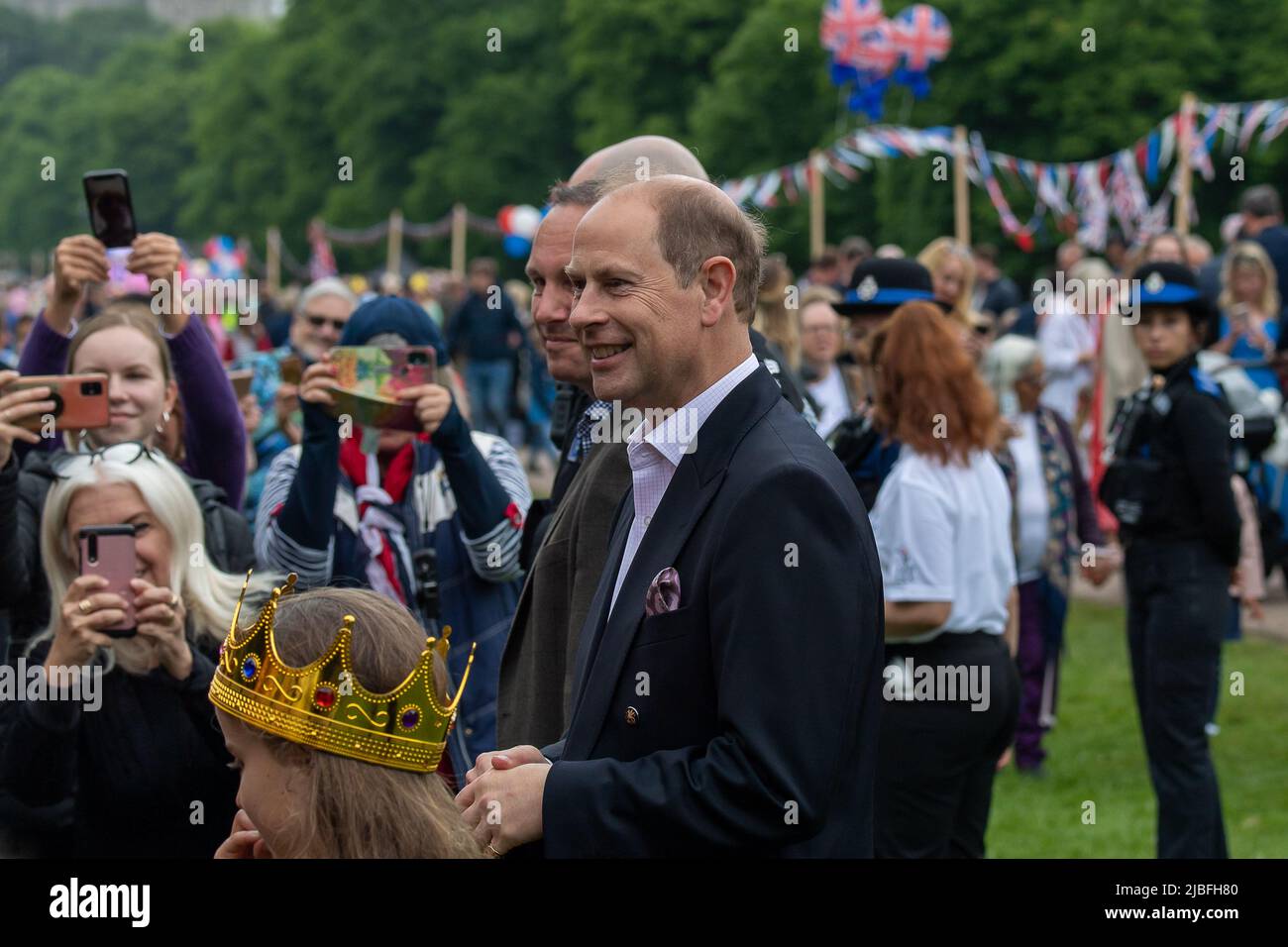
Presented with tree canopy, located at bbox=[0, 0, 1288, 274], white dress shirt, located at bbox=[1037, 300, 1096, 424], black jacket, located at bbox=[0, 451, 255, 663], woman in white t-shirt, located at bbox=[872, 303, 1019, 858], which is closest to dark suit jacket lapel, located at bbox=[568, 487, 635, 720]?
black jacket, located at bbox=[0, 451, 255, 663]

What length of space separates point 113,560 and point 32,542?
23.3 inches

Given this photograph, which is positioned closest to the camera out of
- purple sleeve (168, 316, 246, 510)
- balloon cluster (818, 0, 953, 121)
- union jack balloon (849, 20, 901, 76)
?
purple sleeve (168, 316, 246, 510)

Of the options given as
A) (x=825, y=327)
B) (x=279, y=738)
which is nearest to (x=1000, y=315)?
(x=825, y=327)

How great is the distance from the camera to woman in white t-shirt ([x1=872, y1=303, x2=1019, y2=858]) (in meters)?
5.27

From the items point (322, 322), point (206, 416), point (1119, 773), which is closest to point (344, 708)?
point (206, 416)

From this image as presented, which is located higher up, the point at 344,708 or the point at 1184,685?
the point at 344,708

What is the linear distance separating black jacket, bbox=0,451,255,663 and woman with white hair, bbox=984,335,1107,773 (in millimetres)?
4128

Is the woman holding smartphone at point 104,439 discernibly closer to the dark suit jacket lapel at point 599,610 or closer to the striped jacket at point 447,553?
the striped jacket at point 447,553

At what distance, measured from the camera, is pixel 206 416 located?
539cm

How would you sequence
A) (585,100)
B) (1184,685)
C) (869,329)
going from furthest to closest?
(585,100) < (869,329) < (1184,685)

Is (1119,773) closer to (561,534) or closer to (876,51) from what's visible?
(561,534)

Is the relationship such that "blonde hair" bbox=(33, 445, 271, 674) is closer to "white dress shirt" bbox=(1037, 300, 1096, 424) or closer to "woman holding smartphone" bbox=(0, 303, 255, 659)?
"woman holding smartphone" bbox=(0, 303, 255, 659)

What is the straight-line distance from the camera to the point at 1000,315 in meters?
17.8

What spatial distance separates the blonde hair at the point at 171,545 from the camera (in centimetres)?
439
